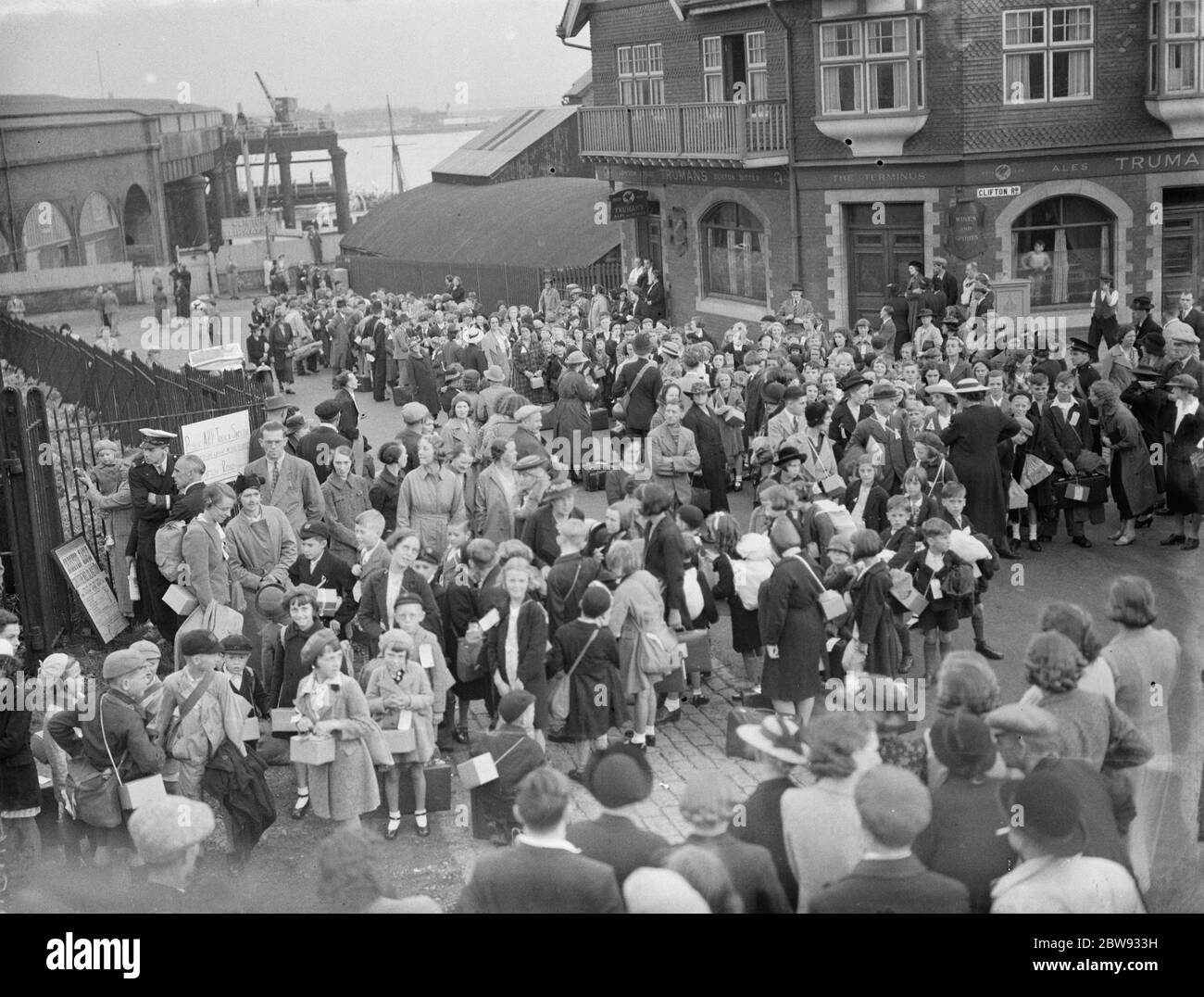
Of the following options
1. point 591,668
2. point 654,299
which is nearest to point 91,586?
point 591,668

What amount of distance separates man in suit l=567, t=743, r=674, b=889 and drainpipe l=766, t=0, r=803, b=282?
21.2 metres

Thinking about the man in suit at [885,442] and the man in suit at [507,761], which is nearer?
the man in suit at [507,761]

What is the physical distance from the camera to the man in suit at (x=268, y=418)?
14.8 meters

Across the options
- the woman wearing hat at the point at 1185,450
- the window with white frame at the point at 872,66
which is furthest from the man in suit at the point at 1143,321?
the window with white frame at the point at 872,66

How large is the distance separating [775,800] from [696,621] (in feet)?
14.7

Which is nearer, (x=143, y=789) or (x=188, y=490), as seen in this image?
(x=143, y=789)

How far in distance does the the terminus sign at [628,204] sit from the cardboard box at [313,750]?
23.7m

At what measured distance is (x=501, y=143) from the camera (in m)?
43.7

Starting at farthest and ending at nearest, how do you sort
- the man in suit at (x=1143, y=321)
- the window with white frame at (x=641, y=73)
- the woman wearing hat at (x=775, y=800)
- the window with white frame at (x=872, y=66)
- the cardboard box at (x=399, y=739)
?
the window with white frame at (x=641, y=73), the window with white frame at (x=872, y=66), the man in suit at (x=1143, y=321), the cardboard box at (x=399, y=739), the woman wearing hat at (x=775, y=800)

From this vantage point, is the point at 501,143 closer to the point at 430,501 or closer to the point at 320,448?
the point at 320,448

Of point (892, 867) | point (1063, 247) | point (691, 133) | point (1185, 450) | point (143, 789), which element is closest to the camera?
point (892, 867)

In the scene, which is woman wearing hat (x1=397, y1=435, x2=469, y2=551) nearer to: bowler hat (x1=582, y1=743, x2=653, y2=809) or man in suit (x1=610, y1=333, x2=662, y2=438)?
man in suit (x1=610, y1=333, x2=662, y2=438)

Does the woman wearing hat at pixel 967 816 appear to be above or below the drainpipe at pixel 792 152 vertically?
below

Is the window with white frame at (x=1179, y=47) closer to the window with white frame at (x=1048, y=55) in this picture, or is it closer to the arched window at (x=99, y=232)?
the window with white frame at (x=1048, y=55)
